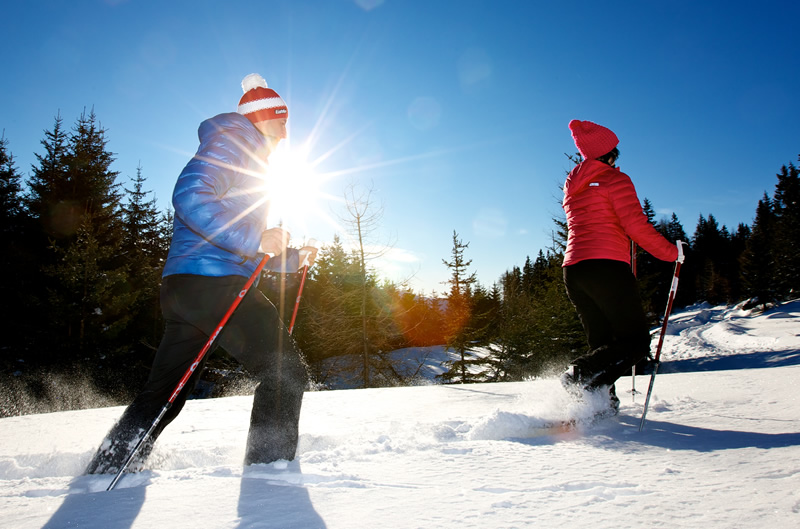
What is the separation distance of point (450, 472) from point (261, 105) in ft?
6.73

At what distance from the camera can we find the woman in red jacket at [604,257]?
2.62 m

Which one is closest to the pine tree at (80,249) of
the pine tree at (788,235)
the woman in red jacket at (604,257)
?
the woman in red jacket at (604,257)

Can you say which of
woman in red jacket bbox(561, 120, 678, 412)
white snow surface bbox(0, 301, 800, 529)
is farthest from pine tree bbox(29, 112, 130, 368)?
woman in red jacket bbox(561, 120, 678, 412)

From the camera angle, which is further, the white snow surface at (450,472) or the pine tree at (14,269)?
the pine tree at (14,269)

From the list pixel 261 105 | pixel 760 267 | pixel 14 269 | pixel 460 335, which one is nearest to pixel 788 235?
pixel 760 267

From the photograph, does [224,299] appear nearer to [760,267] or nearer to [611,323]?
[611,323]

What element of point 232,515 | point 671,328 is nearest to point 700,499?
point 232,515

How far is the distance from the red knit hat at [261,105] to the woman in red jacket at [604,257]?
6.78 ft

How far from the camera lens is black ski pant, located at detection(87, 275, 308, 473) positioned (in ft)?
6.11

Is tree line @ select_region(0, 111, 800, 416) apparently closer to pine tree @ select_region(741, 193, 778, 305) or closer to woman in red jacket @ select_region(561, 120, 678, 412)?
woman in red jacket @ select_region(561, 120, 678, 412)

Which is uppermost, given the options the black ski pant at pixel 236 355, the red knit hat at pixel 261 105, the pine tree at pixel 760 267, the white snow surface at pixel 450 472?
the pine tree at pixel 760 267

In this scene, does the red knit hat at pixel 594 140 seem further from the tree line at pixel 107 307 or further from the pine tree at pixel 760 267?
the pine tree at pixel 760 267

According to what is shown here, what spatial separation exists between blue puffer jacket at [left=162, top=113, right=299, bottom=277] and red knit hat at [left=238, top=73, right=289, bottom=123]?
0.34 feet

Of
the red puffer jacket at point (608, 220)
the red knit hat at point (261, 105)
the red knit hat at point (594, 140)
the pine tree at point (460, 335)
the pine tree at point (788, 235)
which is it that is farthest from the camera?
the pine tree at point (788, 235)
